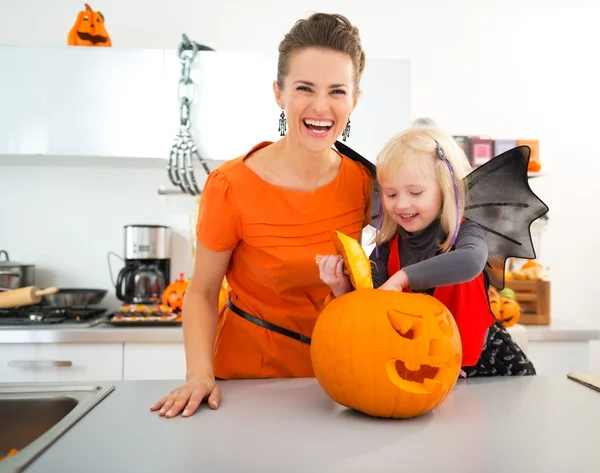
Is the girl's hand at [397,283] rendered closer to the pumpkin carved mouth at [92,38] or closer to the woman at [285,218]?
the woman at [285,218]

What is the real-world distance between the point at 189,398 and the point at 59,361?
A: 1.61m

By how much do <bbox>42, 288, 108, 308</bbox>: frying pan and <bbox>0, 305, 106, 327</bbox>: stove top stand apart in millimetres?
27

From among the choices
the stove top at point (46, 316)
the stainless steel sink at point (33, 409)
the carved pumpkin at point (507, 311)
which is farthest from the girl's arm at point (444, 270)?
the stove top at point (46, 316)

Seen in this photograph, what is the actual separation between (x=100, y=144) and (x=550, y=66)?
2243mm

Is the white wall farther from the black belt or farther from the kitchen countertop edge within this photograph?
the black belt

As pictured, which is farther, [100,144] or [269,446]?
[100,144]

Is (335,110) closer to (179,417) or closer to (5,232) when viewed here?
(179,417)

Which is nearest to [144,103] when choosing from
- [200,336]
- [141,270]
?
[141,270]

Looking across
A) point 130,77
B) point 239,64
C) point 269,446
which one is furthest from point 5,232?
point 269,446

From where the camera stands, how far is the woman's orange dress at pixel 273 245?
49.7 inches

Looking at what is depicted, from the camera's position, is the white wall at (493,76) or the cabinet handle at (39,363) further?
the white wall at (493,76)

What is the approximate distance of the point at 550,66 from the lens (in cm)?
305

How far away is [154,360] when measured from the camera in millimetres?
2330

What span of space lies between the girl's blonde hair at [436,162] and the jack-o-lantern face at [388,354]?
10.9 inches
